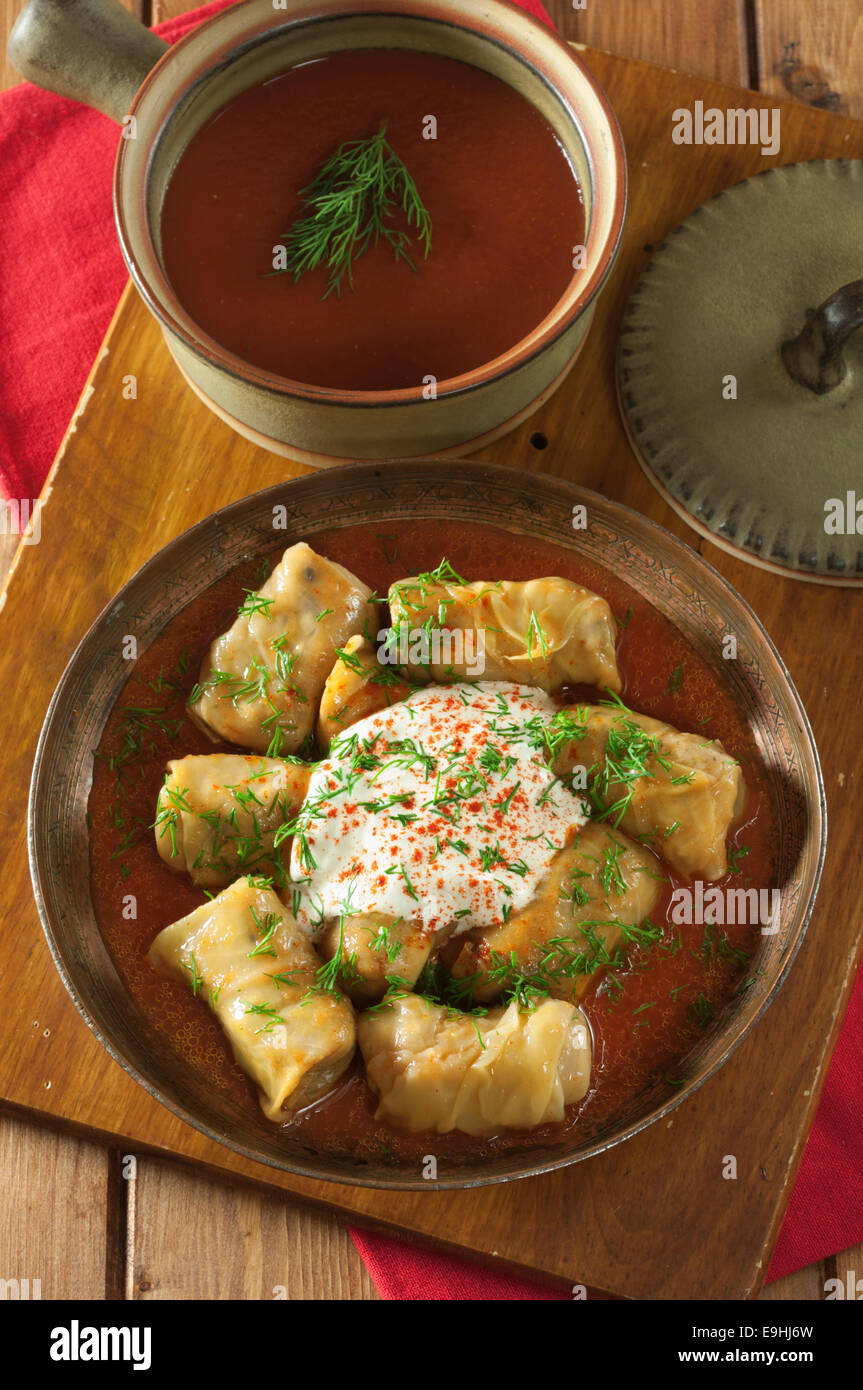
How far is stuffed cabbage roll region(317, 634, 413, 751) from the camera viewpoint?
2.34 m

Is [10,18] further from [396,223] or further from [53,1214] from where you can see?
[53,1214]

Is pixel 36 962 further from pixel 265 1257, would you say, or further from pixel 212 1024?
pixel 265 1257

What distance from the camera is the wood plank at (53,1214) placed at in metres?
2.60

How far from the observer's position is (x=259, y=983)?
86.9 inches

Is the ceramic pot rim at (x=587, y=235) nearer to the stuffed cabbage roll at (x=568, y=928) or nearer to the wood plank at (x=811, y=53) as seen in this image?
the stuffed cabbage roll at (x=568, y=928)

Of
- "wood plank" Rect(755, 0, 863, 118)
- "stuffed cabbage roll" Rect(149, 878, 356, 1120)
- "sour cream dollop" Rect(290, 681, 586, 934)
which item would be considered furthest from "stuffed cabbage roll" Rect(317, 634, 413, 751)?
"wood plank" Rect(755, 0, 863, 118)

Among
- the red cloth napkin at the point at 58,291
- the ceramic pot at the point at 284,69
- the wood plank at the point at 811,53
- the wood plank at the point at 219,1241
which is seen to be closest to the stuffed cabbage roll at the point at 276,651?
the ceramic pot at the point at 284,69

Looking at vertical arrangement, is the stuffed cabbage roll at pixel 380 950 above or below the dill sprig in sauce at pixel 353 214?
below

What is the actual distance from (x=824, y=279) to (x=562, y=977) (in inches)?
60.0

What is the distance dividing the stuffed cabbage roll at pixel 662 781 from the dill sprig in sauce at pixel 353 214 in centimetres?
90

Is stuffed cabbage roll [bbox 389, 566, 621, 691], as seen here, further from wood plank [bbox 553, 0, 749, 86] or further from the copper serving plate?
wood plank [bbox 553, 0, 749, 86]

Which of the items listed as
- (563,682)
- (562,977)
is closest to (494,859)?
(562,977)

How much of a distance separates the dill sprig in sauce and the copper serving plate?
364mm

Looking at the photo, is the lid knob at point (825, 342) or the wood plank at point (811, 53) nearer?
the lid knob at point (825, 342)
